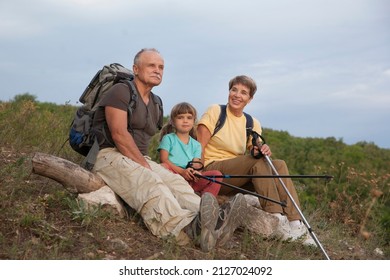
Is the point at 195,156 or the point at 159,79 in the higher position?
the point at 159,79

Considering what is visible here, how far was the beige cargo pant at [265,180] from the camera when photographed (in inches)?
245

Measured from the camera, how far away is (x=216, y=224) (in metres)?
5.43

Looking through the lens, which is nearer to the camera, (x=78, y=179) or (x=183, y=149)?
(x=78, y=179)

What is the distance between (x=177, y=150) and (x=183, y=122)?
13.2 inches

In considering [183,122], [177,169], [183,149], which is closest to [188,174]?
[177,169]

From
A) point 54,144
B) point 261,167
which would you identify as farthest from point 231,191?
point 54,144

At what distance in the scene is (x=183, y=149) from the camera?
6301mm

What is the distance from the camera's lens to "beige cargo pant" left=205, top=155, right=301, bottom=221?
623 centimetres

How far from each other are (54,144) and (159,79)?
12.4 feet

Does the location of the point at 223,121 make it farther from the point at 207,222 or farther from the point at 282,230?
the point at 207,222

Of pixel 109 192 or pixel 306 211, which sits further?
pixel 306 211

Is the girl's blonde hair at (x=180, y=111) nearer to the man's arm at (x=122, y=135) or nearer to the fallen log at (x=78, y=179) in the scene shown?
the man's arm at (x=122, y=135)

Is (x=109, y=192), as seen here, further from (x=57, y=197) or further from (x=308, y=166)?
(x=308, y=166)

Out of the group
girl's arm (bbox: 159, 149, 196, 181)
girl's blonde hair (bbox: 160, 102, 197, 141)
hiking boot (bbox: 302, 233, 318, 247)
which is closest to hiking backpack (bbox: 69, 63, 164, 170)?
girl's blonde hair (bbox: 160, 102, 197, 141)
